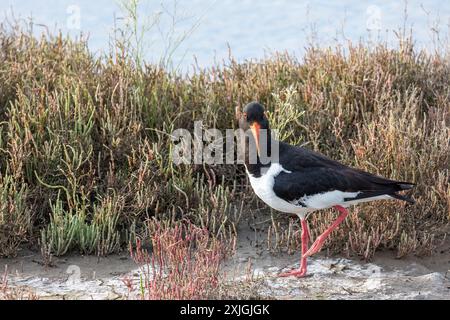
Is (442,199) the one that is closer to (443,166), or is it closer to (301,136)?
(443,166)

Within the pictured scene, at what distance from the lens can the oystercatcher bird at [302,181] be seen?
6426mm

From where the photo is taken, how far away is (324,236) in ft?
22.0

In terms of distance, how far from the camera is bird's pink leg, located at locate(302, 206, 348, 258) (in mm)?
6652

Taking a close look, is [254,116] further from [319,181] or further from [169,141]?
[169,141]

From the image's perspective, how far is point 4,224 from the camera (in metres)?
6.95

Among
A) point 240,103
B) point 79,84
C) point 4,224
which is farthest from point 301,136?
point 4,224

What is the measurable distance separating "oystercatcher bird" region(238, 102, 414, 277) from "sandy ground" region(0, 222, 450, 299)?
295mm

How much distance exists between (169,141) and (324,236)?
2.05 m

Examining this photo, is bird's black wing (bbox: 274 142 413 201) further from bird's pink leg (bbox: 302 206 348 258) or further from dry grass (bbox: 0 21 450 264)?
dry grass (bbox: 0 21 450 264)

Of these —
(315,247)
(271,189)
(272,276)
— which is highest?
(271,189)

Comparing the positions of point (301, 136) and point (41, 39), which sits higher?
point (41, 39)

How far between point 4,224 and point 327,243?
2.90 m
